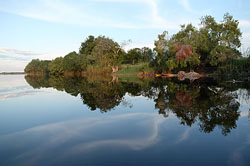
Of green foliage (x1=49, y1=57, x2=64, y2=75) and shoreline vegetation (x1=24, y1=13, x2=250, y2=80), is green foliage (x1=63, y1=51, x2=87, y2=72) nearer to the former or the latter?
green foliage (x1=49, y1=57, x2=64, y2=75)

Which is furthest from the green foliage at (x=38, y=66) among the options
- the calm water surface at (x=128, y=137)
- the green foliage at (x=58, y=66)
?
the calm water surface at (x=128, y=137)

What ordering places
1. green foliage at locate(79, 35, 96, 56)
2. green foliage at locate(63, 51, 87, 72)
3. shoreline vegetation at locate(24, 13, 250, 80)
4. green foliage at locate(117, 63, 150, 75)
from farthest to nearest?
green foliage at locate(79, 35, 96, 56) < green foliage at locate(63, 51, 87, 72) < green foliage at locate(117, 63, 150, 75) < shoreline vegetation at locate(24, 13, 250, 80)

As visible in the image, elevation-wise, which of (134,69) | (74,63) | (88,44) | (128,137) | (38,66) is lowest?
(128,137)

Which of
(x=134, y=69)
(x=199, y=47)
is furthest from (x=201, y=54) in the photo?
(x=134, y=69)

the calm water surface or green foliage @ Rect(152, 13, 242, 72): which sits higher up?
green foliage @ Rect(152, 13, 242, 72)

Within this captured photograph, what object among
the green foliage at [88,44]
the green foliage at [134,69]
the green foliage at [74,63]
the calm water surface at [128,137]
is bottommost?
the calm water surface at [128,137]

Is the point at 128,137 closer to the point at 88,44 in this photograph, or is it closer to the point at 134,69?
the point at 134,69

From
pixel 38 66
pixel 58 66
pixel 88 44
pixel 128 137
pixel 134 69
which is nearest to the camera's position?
pixel 128 137

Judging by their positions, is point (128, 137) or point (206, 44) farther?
point (206, 44)

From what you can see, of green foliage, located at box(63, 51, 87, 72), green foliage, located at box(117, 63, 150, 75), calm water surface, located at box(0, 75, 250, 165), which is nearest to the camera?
calm water surface, located at box(0, 75, 250, 165)

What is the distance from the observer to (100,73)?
4925 centimetres

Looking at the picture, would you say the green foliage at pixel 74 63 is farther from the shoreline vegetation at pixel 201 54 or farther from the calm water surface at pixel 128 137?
the calm water surface at pixel 128 137

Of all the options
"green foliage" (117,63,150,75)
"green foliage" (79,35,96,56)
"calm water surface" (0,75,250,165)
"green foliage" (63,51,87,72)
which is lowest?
"calm water surface" (0,75,250,165)

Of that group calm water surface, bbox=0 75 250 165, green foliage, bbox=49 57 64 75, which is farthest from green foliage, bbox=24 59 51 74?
calm water surface, bbox=0 75 250 165
